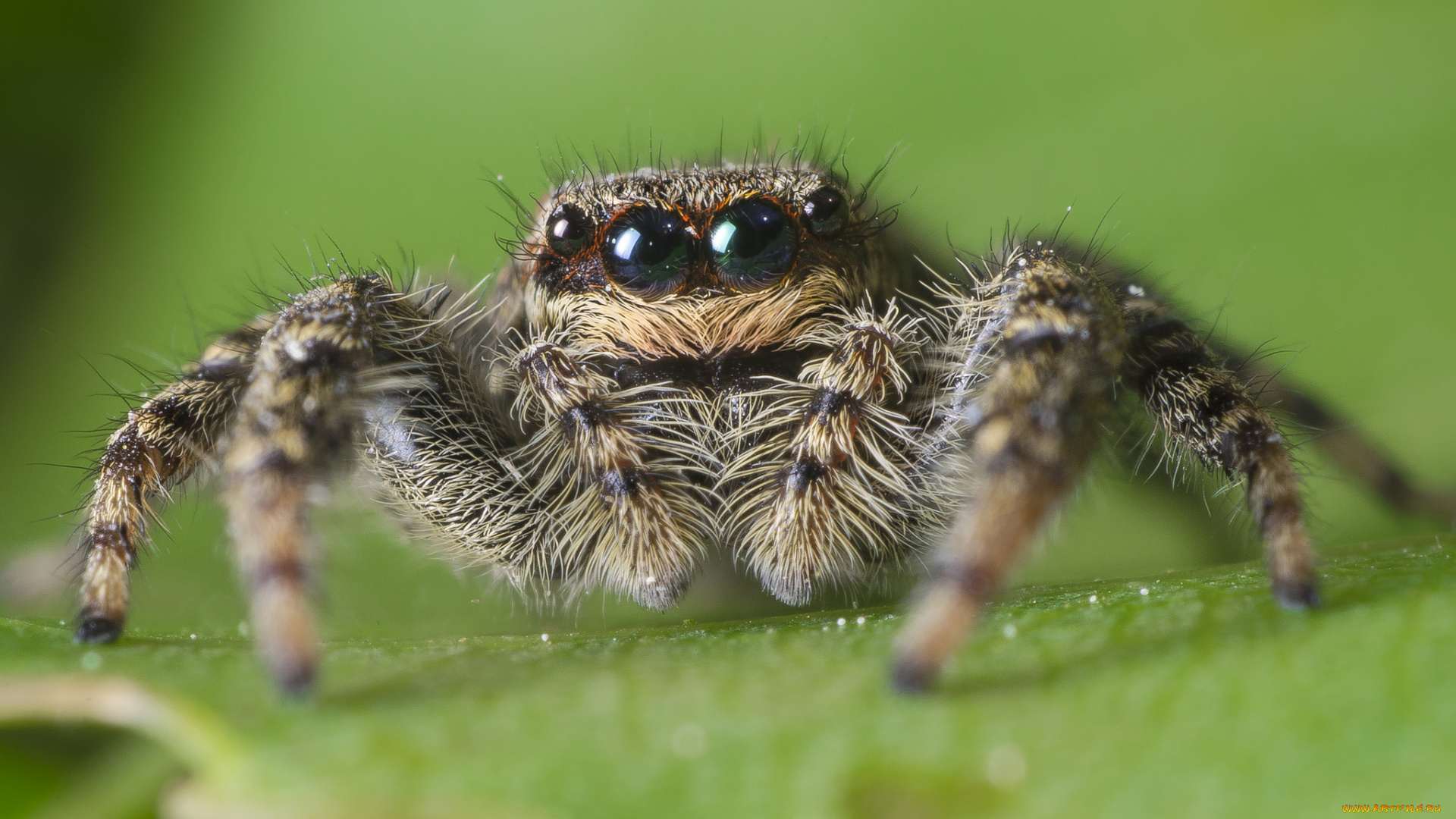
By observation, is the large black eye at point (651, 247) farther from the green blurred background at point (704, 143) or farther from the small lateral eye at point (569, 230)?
the green blurred background at point (704, 143)

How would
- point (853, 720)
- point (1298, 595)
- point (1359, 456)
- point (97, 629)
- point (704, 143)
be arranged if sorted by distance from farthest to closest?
1. point (704, 143)
2. point (1359, 456)
3. point (97, 629)
4. point (1298, 595)
5. point (853, 720)

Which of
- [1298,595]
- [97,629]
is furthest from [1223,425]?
[97,629]

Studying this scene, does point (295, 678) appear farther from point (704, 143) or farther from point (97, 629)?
point (704, 143)

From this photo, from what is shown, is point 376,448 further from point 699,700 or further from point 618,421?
point 699,700

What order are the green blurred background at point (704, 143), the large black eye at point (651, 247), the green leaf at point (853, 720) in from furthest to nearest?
the green blurred background at point (704, 143)
the large black eye at point (651, 247)
the green leaf at point (853, 720)

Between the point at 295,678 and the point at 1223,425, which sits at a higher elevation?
the point at 1223,425

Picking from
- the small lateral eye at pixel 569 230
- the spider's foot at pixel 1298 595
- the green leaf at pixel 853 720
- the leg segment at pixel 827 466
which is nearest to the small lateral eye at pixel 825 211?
the leg segment at pixel 827 466

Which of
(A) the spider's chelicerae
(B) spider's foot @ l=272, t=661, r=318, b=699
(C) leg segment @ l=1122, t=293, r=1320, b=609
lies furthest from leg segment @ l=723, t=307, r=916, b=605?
(B) spider's foot @ l=272, t=661, r=318, b=699

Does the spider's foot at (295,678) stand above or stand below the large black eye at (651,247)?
below
